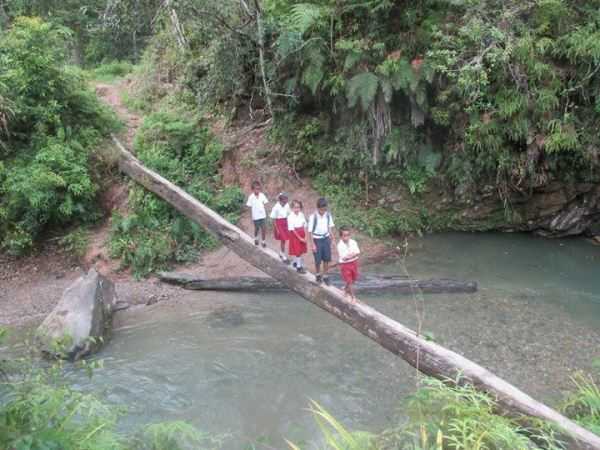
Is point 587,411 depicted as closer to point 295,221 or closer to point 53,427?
point 295,221

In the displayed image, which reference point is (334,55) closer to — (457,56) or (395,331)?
(457,56)

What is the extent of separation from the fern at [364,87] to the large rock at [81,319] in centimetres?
619

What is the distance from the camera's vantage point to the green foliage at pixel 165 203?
431 inches

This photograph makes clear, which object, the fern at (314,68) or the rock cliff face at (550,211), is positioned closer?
the fern at (314,68)

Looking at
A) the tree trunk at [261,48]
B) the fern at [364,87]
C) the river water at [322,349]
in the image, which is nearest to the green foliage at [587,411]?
the river water at [322,349]

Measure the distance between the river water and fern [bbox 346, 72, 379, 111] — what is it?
11.6 feet

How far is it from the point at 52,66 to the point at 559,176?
12.1 m

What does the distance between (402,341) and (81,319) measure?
5449mm

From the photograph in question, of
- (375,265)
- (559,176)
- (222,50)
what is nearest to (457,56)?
(559,176)

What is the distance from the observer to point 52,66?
11906 millimetres

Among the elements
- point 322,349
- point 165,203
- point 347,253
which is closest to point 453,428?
point 347,253

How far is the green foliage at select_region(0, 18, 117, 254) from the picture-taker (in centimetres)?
1095

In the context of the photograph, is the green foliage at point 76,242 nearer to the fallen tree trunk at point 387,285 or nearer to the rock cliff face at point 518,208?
the fallen tree trunk at point 387,285

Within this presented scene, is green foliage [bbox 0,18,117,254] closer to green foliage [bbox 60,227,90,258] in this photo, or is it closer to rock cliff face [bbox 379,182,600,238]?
green foliage [bbox 60,227,90,258]
